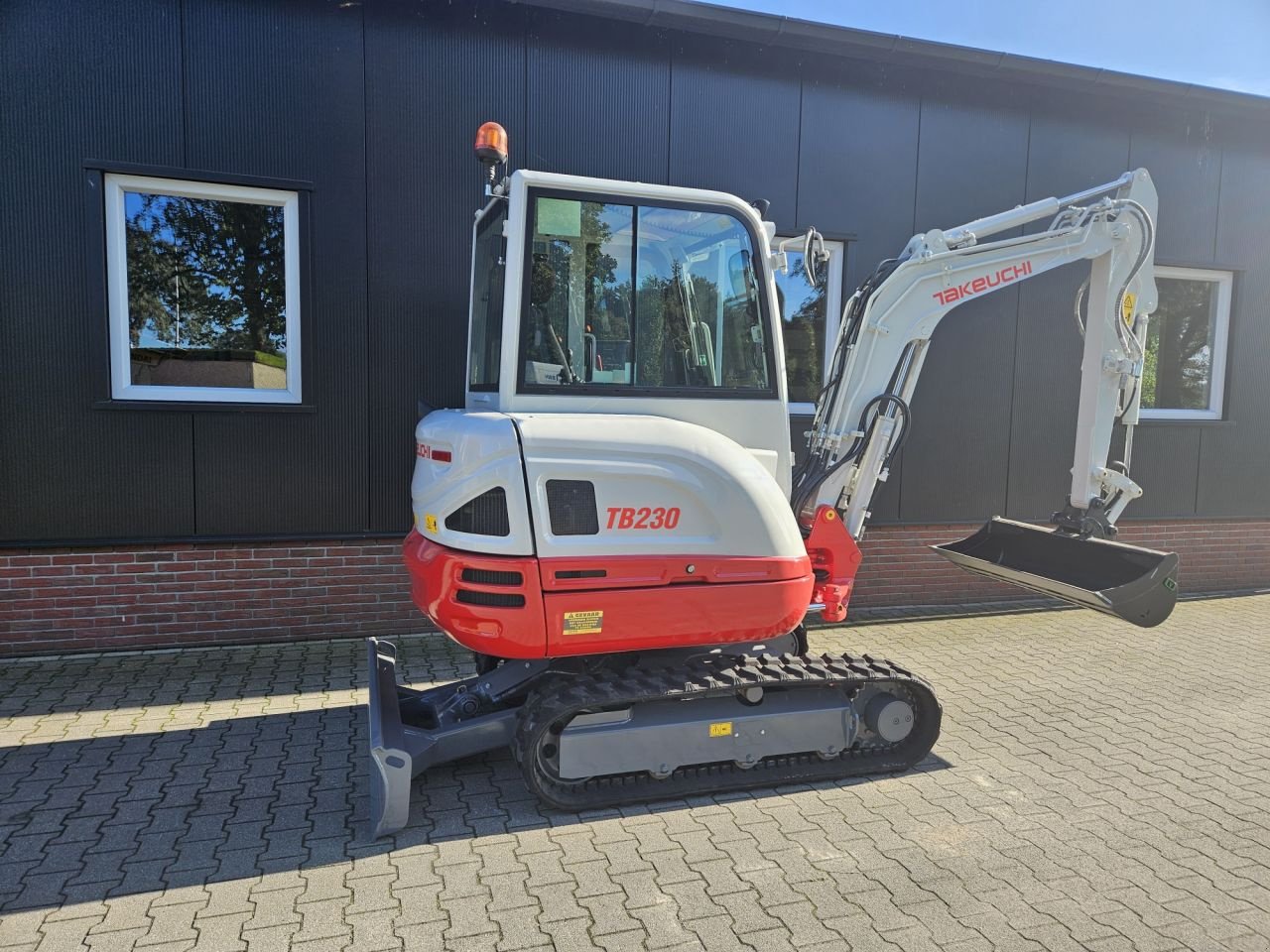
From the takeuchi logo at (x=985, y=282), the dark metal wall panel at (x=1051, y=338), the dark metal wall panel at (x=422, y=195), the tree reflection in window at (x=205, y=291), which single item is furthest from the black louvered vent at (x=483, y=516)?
the dark metal wall panel at (x=1051, y=338)

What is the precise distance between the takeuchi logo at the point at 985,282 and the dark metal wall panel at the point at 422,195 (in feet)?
11.3

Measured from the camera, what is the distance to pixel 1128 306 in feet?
15.6

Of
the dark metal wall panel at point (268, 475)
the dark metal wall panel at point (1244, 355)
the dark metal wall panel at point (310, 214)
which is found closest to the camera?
the dark metal wall panel at point (310, 214)

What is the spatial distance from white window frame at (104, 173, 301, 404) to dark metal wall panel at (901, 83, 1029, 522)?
5.15 m

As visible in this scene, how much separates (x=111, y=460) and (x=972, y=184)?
731 cm

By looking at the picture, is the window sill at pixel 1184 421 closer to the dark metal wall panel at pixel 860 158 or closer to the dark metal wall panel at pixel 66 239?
the dark metal wall panel at pixel 860 158

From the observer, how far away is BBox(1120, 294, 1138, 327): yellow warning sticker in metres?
4.71

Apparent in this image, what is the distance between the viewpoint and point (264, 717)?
4.59m

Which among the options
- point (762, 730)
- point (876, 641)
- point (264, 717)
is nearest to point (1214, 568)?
point (876, 641)

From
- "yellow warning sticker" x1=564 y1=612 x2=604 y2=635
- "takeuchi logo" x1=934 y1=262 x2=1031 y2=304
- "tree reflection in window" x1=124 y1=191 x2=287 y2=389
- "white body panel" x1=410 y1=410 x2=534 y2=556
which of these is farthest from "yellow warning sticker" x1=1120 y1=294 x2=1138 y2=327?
"tree reflection in window" x1=124 y1=191 x2=287 y2=389

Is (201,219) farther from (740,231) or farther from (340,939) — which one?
(340,939)

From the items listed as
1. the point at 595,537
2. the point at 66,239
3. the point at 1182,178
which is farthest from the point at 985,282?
the point at 66,239

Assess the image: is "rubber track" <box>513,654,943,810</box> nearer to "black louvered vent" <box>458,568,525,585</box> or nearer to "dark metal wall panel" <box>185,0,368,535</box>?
"black louvered vent" <box>458,568,525,585</box>

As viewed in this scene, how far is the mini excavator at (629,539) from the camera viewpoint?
136 inches
